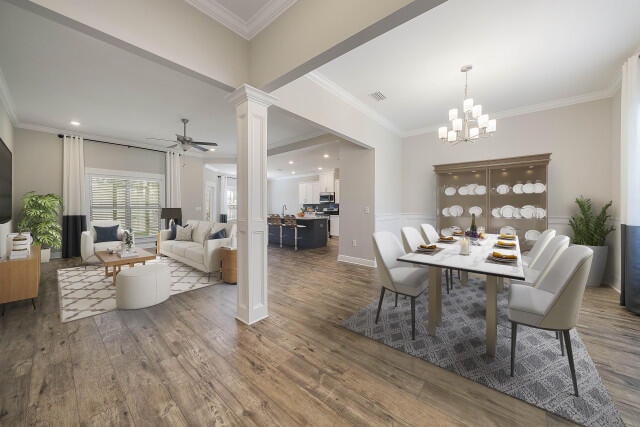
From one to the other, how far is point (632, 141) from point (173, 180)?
29.5 ft

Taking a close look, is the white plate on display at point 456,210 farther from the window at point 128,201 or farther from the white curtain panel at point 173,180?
the window at point 128,201

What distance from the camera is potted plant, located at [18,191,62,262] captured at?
15.2 ft

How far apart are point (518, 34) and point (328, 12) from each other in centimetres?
212

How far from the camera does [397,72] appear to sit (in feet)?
10.3

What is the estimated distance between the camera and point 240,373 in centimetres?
171

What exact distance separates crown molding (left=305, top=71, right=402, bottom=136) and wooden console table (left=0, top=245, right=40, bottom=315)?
3.98 meters

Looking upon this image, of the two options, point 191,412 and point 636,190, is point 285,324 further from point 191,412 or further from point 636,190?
point 636,190

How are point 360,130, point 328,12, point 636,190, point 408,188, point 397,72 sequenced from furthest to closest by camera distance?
point 408,188
point 360,130
point 397,72
point 636,190
point 328,12

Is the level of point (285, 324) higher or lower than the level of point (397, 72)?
lower

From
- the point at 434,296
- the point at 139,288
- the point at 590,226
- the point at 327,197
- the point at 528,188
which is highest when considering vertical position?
the point at 327,197

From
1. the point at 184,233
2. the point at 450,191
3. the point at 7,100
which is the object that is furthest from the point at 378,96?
the point at 7,100

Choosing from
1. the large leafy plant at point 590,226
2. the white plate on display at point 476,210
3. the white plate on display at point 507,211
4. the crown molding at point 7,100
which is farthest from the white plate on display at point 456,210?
the crown molding at point 7,100

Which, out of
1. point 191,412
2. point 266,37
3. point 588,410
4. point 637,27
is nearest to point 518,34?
point 637,27

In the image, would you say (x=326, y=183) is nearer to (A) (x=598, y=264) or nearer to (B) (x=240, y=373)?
(A) (x=598, y=264)
